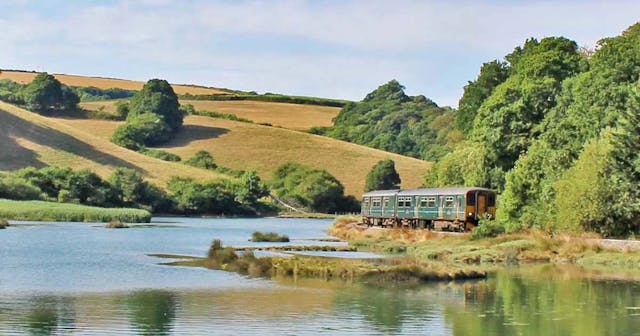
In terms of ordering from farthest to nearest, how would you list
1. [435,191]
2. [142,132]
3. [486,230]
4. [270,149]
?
[270,149] < [142,132] < [435,191] < [486,230]

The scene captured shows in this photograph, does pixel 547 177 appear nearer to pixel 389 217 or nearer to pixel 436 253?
pixel 436 253

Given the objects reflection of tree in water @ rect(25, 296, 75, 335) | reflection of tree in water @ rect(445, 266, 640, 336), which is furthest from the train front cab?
reflection of tree in water @ rect(25, 296, 75, 335)

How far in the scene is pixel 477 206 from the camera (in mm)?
66438

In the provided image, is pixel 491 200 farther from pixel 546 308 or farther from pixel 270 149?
pixel 270 149

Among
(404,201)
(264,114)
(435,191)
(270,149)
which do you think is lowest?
(404,201)

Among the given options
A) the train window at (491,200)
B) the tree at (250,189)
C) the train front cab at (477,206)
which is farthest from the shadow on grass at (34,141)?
the train front cab at (477,206)

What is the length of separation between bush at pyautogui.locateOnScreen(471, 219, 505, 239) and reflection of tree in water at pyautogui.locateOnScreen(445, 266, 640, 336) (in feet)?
55.8

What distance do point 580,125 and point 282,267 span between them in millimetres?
27035

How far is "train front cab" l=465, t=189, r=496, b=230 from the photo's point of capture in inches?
2601

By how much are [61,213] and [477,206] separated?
45.0 meters

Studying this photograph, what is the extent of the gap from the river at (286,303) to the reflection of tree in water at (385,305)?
3 centimetres

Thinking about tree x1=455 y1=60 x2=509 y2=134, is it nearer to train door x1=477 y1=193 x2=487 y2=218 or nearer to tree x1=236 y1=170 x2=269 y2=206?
train door x1=477 y1=193 x2=487 y2=218

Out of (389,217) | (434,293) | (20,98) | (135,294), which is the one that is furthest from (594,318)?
(20,98)

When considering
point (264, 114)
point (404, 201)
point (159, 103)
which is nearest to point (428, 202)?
point (404, 201)
